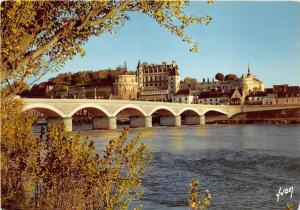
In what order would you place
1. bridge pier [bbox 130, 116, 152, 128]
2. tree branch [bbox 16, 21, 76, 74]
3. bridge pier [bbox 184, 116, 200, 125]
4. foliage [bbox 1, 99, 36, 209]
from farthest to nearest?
1. bridge pier [bbox 184, 116, 200, 125]
2. bridge pier [bbox 130, 116, 152, 128]
3. foliage [bbox 1, 99, 36, 209]
4. tree branch [bbox 16, 21, 76, 74]

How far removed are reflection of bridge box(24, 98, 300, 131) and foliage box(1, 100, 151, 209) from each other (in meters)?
13.7

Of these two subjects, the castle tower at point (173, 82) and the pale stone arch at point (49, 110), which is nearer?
the pale stone arch at point (49, 110)

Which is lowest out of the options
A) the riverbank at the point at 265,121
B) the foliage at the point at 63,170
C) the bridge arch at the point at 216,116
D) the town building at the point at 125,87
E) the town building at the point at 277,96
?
the foliage at the point at 63,170

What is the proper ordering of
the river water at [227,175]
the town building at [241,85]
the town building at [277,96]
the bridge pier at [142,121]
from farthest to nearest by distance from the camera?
the town building at [241,85], the town building at [277,96], the bridge pier at [142,121], the river water at [227,175]

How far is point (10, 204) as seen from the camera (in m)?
4.97

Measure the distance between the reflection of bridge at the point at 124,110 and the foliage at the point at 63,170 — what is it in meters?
13.7

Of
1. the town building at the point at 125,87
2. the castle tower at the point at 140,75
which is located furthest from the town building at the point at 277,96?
the castle tower at the point at 140,75

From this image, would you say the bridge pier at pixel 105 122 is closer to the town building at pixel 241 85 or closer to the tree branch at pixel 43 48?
the tree branch at pixel 43 48

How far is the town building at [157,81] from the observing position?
57303 millimetres

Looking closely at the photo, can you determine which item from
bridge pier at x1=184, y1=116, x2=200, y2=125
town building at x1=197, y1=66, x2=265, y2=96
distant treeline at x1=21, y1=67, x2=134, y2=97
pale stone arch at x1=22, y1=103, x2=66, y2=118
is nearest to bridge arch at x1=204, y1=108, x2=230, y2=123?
bridge pier at x1=184, y1=116, x2=200, y2=125

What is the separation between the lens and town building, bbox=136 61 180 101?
57.3m

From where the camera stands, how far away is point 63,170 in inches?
181

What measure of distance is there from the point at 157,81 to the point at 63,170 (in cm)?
5709

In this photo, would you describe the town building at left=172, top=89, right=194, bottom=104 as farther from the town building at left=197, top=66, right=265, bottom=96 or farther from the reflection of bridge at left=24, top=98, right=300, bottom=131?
the reflection of bridge at left=24, top=98, right=300, bottom=131
